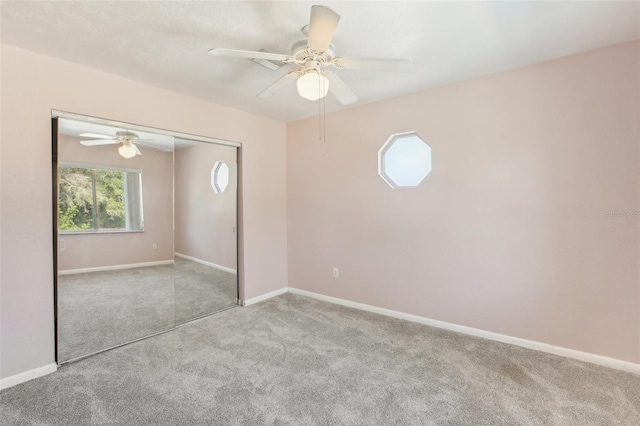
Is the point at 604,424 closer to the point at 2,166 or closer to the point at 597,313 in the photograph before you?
the point at 597,313

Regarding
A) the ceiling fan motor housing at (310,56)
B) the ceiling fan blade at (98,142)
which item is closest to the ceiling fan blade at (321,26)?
the ceiling fan motor housing at (310,56)

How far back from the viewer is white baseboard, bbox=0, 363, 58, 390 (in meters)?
1.99

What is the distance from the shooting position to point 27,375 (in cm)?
208

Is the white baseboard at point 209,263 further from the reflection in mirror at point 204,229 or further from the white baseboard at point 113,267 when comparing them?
the white baseboard at point 113,267

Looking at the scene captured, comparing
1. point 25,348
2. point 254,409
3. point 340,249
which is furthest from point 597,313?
point 25,348

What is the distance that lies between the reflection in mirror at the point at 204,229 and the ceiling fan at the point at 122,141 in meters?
0.40

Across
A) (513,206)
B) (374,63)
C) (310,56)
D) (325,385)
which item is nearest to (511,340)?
(513,206)

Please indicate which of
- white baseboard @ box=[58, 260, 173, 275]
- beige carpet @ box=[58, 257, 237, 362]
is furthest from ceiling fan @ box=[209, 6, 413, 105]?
beige carpet @ box=[58, 257, 237, 362]

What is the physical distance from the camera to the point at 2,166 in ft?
6.57

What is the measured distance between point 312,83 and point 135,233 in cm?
239

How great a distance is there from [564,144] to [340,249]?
2.38 meters

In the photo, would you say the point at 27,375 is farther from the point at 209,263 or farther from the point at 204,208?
the point at 204,208

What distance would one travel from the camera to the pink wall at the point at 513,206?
2139 millimetres

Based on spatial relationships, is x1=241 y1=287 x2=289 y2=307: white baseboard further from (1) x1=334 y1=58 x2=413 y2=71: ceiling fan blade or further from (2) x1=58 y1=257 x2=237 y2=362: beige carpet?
(1) x1=334 y1=58 x2=413 y2=71: ceiling fan blade
